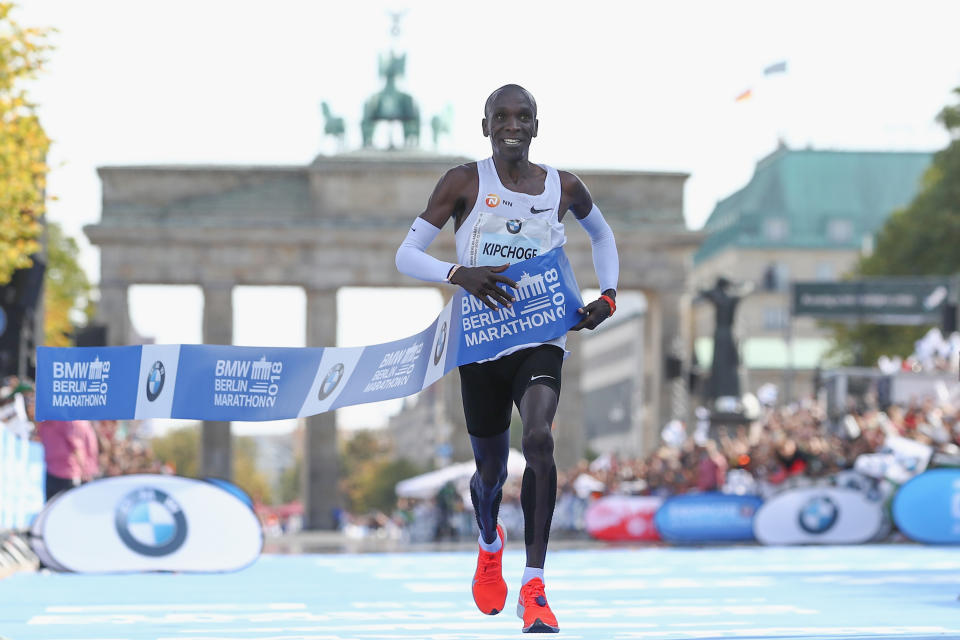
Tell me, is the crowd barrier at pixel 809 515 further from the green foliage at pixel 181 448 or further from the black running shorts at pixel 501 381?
the green foliage at pixel 181 448

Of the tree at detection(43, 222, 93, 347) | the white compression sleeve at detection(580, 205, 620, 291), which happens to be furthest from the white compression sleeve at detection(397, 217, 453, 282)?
the tree at detection(43, 222, 93, 347)

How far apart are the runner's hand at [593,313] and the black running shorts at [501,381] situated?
19 cm

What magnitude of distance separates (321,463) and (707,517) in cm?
3337

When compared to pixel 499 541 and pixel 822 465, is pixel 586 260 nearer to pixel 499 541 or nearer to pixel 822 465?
pixel 822 465

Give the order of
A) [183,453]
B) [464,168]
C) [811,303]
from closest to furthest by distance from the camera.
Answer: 1. [464,168]
2. [811,303]
3. [183,453]

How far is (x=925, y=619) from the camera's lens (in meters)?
8.59

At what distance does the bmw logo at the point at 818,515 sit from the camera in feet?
75.0

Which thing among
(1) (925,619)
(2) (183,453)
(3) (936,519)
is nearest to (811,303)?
(3) (936,519)

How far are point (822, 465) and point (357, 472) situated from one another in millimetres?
147212

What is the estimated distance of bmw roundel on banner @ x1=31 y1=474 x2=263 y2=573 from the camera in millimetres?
14844

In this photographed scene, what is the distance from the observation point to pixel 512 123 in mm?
7930

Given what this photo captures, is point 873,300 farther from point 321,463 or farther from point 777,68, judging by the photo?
point 321,463

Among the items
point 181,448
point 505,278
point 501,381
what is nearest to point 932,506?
point 501,381

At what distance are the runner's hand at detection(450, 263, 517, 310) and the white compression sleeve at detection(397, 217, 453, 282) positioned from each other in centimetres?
13
